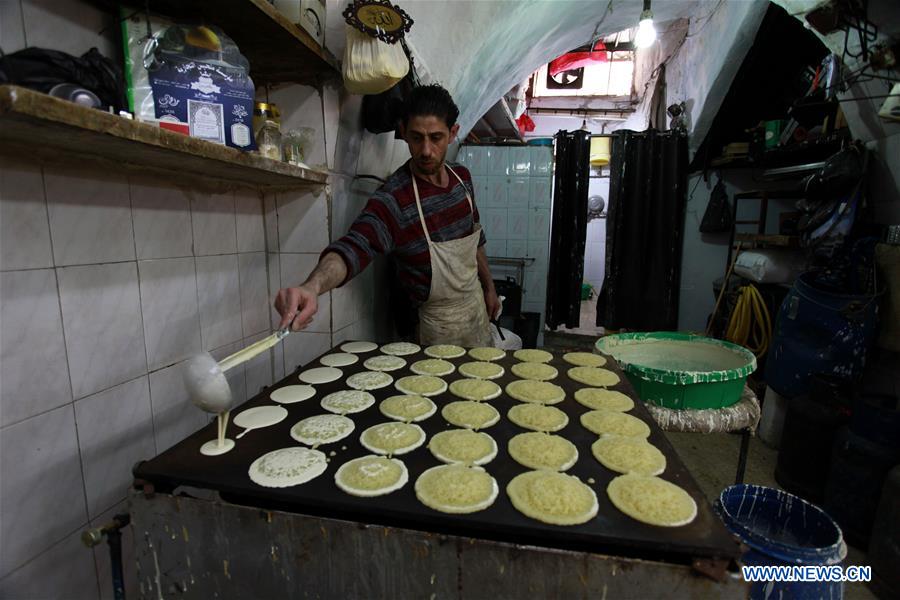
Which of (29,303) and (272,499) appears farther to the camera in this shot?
(29,303)

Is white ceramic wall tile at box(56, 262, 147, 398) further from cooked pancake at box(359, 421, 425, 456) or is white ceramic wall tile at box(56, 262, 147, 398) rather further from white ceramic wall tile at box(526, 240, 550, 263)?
white ceramic wall tile at box(526, 240, 550, 263)

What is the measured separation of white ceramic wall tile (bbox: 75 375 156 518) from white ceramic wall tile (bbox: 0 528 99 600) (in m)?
0.10

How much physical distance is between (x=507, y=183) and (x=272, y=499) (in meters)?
4.40

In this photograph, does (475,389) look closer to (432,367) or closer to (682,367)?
(432,367)

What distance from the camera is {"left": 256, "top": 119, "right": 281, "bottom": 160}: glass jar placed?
1.46 metres

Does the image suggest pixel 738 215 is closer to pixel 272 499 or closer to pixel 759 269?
pixel 759 269

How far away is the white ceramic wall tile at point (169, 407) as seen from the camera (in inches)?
55.1

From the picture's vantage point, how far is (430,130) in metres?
1.82

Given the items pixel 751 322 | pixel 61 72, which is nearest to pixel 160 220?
pixel 61 72

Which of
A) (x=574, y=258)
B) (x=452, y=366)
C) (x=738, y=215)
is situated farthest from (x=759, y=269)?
(x=452, y=366)

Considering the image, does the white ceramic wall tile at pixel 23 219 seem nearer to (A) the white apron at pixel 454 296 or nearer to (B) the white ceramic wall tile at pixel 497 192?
(A) the white apron at pixel 454 296

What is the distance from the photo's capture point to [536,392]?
4.81ft

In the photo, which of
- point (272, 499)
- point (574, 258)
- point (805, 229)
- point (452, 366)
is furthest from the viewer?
point (574, 258)

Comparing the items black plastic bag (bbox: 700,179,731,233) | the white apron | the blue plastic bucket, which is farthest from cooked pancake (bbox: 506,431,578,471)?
black plastic bag (bbox: 700,179,731,233)
